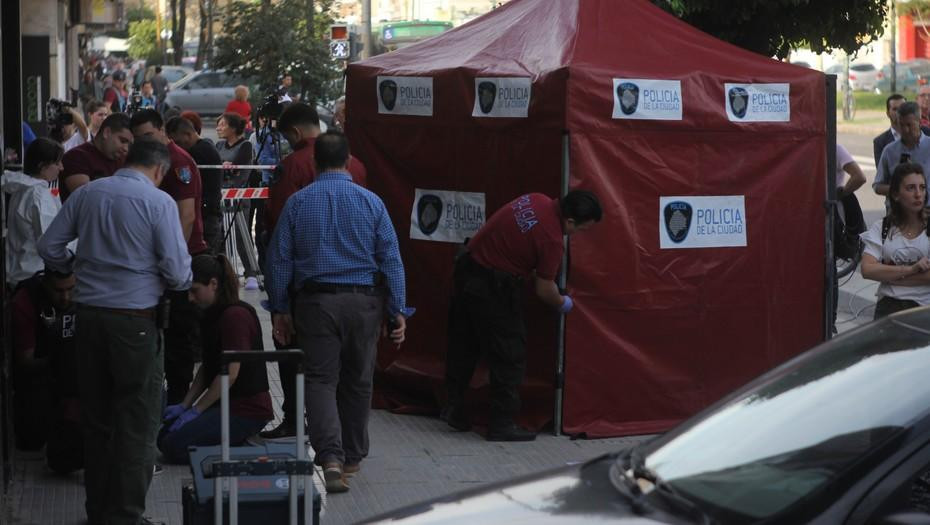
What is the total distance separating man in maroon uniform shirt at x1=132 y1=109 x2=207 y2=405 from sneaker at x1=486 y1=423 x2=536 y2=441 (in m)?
1.86

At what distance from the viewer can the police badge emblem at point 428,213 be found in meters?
9.12

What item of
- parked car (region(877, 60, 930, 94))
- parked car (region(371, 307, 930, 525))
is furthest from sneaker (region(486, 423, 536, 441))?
parked car (region(877, 60, 930, 94))

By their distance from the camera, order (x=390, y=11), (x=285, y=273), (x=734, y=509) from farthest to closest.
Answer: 1. (x=390, y=11)
2. (x=285, y=273)
3. (x=734, y=509)

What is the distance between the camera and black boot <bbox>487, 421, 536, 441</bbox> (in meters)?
8.41

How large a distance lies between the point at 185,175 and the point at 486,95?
1.87m

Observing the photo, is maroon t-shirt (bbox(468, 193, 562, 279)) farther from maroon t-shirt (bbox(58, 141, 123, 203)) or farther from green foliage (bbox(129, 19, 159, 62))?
green foliage (bbox(129, 19, 159, 62))

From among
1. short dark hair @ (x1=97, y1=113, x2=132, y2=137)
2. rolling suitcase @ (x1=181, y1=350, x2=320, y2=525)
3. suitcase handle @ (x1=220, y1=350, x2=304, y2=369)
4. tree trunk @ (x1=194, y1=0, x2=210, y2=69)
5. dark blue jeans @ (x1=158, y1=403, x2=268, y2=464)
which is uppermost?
tree trunk @ (x1=194, y1=0, x2=210, y2=69)

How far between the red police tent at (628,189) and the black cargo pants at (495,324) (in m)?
0.32

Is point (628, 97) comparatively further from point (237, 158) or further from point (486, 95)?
point (237, 158)

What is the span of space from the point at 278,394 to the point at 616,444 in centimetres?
255

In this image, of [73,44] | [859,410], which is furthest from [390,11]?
[859,410]

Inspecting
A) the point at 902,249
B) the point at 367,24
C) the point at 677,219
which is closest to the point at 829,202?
the point at 677,219

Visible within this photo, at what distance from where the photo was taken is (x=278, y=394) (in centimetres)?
976

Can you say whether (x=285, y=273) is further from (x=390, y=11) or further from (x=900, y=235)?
(x=390, y=11)
